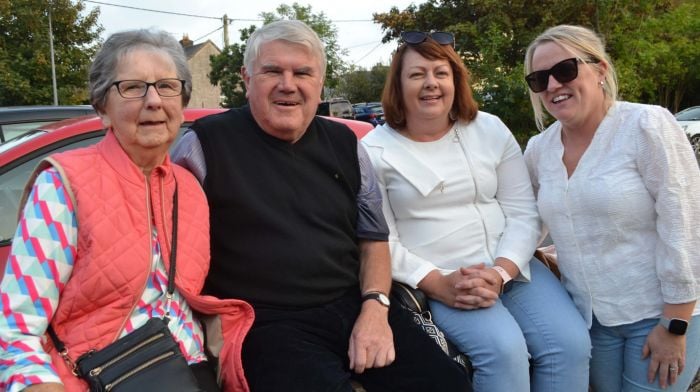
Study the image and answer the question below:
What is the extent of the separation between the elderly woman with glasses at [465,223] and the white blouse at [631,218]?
7.0 inches

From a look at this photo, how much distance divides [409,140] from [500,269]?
0.74 metres

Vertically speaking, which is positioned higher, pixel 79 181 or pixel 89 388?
pixel 79 181

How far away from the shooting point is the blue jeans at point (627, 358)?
216cm

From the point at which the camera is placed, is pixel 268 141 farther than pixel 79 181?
Yes

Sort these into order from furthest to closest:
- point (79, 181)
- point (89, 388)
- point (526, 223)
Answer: point (526, 223) → point (79, 181) → point (89, 388)

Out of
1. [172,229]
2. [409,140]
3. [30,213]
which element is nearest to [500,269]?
[409,140]

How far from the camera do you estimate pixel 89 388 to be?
1.56 meters

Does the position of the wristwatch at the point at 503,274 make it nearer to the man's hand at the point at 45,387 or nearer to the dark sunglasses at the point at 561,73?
the dark sunglasses at the point at 561,73

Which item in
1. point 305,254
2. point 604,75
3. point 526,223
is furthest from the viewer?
point 526,223

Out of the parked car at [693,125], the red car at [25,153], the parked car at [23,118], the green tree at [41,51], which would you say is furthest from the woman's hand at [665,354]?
the green tree at [41,51]

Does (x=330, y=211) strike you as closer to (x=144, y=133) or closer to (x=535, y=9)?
(x=144, y=133)

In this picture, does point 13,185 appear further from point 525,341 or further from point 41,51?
point 41,51

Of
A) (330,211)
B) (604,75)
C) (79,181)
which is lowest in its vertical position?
(330,211)

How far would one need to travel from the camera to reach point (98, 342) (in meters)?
1.63
